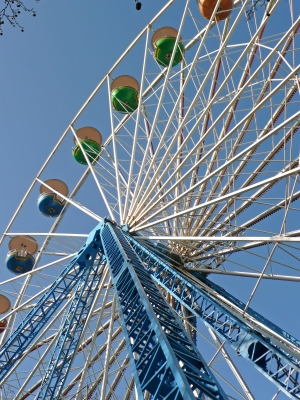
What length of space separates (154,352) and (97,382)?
11.9 metres

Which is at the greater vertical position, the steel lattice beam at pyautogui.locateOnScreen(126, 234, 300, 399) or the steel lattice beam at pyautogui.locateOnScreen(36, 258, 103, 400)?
the steel lattice beam at pyautogui.locateOnScreen(126, 234, 300, 399)

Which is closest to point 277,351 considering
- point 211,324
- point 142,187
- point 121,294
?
point 211,324

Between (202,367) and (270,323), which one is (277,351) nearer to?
(270,323)

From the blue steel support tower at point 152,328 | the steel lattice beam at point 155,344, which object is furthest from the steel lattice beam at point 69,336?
the steel lattice beam at point 155,344

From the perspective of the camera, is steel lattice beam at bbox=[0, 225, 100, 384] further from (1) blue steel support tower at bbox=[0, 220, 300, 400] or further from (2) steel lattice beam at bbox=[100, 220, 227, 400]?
(2) steel lattice beam at bbox=[100, 220, 227, 400]

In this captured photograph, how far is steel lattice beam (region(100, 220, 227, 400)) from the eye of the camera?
7.07 meters

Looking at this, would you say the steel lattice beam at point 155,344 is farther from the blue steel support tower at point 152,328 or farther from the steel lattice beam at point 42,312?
the steel lattice beam at point 42,312

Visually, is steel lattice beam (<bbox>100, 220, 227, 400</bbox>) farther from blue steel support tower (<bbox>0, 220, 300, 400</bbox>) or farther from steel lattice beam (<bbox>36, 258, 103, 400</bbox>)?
steel lattice beam (<bbox>36, 258, 103, 400</bbox>)

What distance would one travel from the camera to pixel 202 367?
8.00 metres

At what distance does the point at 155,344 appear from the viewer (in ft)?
27.5

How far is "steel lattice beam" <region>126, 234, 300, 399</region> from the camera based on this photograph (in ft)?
40.4

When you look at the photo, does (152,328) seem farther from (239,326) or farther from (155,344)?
(239,326)

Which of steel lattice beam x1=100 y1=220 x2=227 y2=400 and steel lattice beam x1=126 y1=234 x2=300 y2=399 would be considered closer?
steel lattice beam x1=100 y1=220 x2=227 y2=400

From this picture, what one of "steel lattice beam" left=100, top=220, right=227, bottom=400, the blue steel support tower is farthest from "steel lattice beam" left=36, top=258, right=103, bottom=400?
"steel lattice beam" left=100, top=220, right=227, bottom=400
